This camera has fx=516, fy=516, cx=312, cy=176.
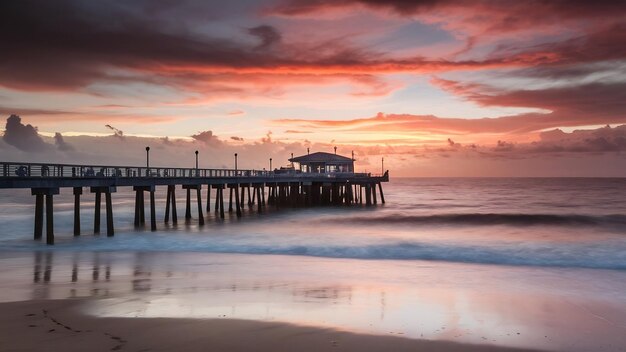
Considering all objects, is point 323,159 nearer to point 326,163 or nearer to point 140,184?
point 326,163

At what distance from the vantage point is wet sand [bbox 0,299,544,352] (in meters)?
7.85

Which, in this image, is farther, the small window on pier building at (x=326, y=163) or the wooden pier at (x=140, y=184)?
the small window on pier building at (x=326, y=163)

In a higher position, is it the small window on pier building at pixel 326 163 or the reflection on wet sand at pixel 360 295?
the small window on pier building at pixel 326 163

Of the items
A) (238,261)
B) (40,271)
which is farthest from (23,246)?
(238,261)

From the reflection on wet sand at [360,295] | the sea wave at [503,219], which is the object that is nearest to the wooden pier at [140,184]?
the reflection on wet sand at [360,295]

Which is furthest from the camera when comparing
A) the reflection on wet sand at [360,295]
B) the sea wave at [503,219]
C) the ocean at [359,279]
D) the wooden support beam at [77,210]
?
the sea wave at [503,219]

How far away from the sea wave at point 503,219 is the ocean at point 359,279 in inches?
325

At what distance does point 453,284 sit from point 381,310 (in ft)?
15.9

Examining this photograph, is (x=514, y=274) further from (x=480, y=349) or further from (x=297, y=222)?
(x=297, y=222)

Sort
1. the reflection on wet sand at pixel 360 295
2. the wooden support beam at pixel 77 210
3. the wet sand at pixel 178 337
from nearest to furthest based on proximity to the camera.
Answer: the wet sand at pixel 178 337, the reflection on wet sand at pixel 360 295, the wooden support beam at pixel 77 210

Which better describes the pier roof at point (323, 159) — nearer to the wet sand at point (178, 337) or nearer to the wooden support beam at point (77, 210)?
the wooden support beam at point (77, 210)

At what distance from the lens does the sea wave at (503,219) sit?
4216cm

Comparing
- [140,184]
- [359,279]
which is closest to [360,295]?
[359,279]

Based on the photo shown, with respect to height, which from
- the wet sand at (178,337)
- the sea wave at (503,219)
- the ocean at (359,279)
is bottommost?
the sea wave at (503,219)
